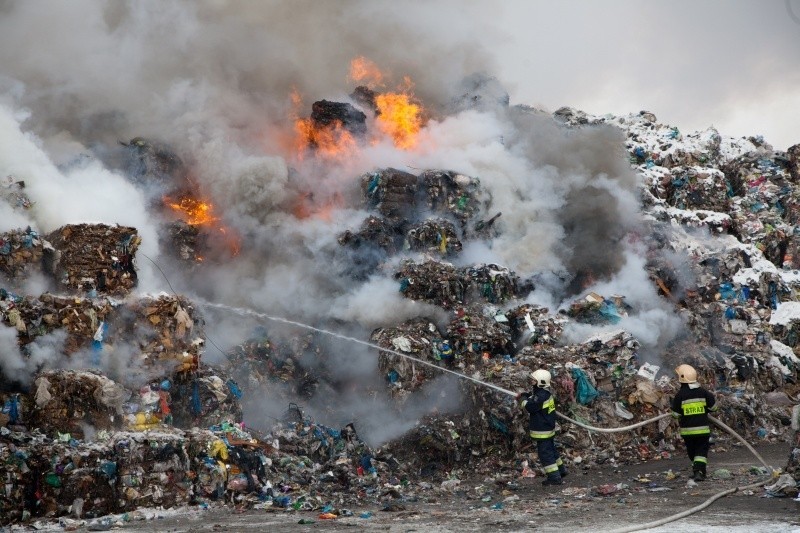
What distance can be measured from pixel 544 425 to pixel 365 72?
51.1 ft

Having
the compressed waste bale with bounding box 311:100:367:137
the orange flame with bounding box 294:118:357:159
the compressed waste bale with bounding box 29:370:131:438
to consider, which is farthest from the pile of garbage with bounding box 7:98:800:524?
the compressed waste bale with bounding box 311:100:367:137

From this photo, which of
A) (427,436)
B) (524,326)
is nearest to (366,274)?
(524,326)

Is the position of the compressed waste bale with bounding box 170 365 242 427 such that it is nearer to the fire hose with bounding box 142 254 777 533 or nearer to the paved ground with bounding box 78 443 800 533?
the paved ground with bounding box 78 443 800 533

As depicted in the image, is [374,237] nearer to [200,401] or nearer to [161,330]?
[161,330]

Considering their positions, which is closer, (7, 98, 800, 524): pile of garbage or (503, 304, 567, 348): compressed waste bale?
(7, 98, 800, 524): pile of garbage

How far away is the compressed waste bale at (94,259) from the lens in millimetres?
9250

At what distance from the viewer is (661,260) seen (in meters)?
13.1

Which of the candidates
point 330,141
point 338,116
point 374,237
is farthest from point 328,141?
point 374,237

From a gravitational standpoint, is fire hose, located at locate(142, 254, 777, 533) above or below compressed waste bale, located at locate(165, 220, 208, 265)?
below

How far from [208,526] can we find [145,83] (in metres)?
13.9

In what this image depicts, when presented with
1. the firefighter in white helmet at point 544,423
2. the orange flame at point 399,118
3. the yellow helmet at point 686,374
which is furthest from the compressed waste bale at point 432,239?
the yellow helmet at point 686,374

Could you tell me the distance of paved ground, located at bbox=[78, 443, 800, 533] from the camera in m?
4.69

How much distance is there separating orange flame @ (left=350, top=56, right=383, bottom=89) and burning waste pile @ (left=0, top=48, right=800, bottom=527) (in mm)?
595

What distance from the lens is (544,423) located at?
6.97m
